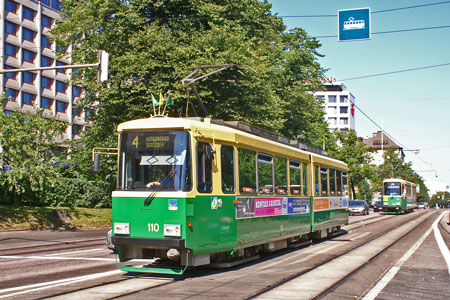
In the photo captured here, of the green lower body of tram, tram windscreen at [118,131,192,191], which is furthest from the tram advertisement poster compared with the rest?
tram windscreen at [118,131,192,191]

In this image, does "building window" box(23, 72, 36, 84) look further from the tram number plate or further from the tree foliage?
the tram number plate

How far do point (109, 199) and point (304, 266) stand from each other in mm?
A: 24099

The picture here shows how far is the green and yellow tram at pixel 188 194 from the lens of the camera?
31.4 feet

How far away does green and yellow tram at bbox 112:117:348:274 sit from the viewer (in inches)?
377

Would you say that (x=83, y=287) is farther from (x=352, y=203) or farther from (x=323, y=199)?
(x=352, y=203)

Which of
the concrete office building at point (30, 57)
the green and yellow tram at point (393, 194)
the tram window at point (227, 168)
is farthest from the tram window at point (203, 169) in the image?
the concrete office building at point (30, 57)

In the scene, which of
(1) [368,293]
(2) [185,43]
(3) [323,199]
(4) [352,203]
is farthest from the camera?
(4) [352,203]

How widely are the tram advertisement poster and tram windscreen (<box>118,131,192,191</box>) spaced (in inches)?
75.4

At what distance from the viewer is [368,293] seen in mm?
8297

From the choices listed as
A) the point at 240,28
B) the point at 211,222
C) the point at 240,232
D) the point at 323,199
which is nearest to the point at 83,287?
the point at 211,222

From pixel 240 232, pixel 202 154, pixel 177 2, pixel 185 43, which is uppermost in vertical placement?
pixel 177 2

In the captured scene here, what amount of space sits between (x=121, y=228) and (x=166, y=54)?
15923mm

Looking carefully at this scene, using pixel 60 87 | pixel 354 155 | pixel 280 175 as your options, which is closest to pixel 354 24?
pixel 280 175

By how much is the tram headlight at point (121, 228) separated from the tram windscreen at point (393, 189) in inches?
1687
